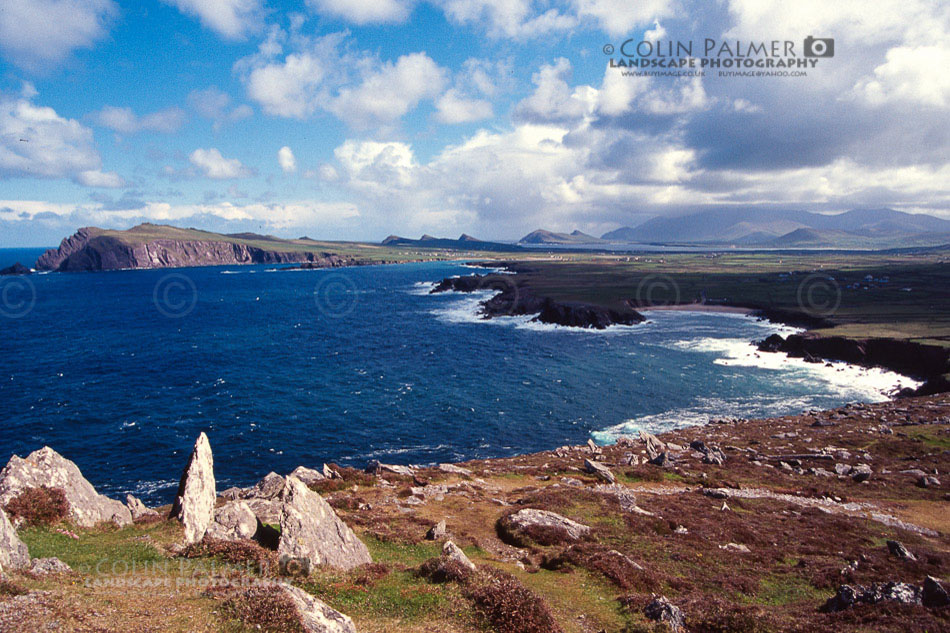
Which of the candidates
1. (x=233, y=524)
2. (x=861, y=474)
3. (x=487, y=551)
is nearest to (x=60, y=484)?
(x=233, y=524)

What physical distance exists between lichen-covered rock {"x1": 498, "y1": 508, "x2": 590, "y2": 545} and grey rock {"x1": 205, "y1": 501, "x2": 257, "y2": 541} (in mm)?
12702

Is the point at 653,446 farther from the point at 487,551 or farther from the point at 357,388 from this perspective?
the point at 357,388

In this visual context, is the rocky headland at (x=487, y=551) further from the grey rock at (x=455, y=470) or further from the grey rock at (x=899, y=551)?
the grey rock at (x=455, y=470)

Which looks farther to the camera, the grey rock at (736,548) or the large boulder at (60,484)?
the grey rock at (736,548)

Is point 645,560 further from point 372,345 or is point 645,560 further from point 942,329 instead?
point 942,329

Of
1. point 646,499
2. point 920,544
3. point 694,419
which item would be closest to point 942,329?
point 694,419

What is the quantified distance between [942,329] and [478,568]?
107186 millimetres

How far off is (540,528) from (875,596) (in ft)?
45.4

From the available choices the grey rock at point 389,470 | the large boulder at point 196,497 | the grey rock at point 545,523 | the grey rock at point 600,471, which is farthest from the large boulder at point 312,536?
the grey rock at point 600,471

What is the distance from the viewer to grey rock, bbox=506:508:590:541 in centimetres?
2562

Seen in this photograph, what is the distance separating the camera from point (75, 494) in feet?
71.3

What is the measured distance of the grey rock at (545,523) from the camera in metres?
25.6

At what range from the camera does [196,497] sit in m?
21.2

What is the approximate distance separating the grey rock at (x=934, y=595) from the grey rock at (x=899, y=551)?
8.61 meters
